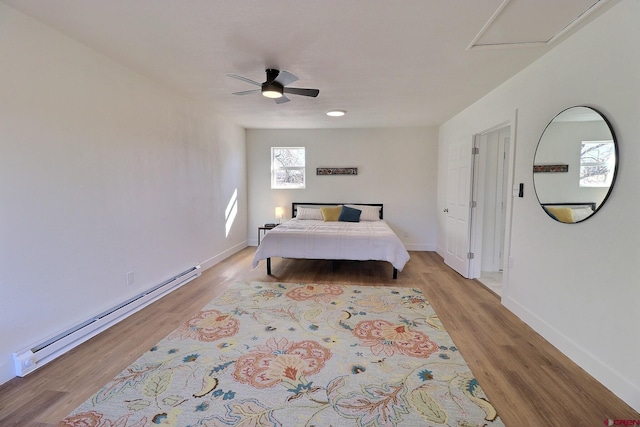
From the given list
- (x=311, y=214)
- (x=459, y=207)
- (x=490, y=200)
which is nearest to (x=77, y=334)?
(x=311, y=214)

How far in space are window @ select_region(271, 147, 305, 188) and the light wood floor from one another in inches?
119

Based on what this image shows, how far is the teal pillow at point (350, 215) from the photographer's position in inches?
212

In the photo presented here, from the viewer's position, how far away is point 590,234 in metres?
2.05

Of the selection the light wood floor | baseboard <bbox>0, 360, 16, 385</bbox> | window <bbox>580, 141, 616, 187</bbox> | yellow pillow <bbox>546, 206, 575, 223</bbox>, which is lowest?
the light wood floor

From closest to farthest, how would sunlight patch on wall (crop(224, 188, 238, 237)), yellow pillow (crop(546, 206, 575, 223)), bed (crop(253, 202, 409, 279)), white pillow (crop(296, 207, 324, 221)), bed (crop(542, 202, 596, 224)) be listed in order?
1. bed (crop(542, 202, 596, 224))
2. yellow pillow (crop(546, 206, 575, 223))
3. bed (crop(253, 202, 409, 279))
4. sunlight patch on wall (crop(224, 188, 238, 237))
5. white pillow (crop(296, 207, 324, 221))

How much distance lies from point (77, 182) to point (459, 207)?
4.65 meters

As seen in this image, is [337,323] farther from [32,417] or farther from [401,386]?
[32,417]

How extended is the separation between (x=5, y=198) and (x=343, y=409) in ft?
8.31

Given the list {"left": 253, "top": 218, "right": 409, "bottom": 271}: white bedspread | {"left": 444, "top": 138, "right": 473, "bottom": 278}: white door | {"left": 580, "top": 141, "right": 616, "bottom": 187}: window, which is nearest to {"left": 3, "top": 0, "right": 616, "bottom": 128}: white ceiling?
{"left": 580, "top": 141, "right": 616, "bottom": 187}: window

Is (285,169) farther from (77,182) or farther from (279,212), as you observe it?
(77,182)

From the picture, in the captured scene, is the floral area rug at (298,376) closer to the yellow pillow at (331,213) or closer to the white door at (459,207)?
the white door at (459,207)

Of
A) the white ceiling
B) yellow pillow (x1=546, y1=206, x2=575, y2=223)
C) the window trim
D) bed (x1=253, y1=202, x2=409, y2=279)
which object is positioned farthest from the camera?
the window trim

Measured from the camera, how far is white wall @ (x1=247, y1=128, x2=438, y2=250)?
5762 millimetres

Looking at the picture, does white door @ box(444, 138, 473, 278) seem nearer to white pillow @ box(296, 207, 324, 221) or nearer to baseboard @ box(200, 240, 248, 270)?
white pillow @ box(296, 207, 324, 221)
